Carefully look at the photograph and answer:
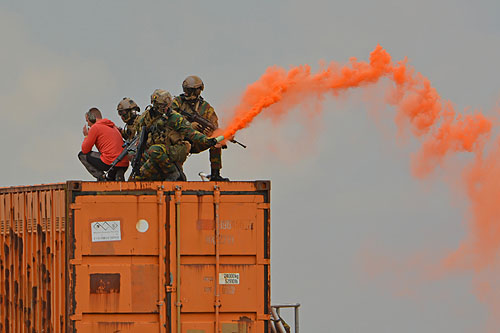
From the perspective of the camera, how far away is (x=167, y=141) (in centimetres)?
1345

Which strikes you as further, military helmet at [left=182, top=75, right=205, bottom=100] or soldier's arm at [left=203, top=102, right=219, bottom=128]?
soldier's arm at [left=203, top=102, right=219, bottom=128]

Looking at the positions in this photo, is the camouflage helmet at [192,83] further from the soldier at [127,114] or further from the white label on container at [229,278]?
the white label on container at [229,278]

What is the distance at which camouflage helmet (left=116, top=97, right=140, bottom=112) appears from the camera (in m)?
15.8

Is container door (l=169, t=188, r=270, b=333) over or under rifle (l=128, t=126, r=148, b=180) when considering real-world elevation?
under

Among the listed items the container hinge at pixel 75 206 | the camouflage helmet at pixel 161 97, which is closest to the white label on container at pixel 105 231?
the container hinge at pixel 75 206

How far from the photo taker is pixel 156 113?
535 inches

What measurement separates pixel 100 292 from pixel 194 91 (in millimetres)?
3753

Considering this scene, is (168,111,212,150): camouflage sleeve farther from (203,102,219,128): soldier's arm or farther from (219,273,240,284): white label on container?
(219,273,240,284): white label on container

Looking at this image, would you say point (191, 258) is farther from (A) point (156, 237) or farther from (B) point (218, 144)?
(B) point (218, 144)

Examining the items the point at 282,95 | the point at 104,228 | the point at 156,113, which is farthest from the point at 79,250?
the point at 282,95

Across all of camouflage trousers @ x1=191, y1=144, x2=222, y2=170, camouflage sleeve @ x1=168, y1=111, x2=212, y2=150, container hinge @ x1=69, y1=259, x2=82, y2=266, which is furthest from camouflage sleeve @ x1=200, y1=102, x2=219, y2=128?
container hinge @ x1=69, y1=259, x2=82, y2=266

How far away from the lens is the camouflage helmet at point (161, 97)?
43.6 feet

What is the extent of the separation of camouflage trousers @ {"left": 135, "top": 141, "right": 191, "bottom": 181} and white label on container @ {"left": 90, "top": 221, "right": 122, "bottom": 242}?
1323mm

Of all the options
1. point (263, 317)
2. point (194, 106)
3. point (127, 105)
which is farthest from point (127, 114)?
point (263, 317)
